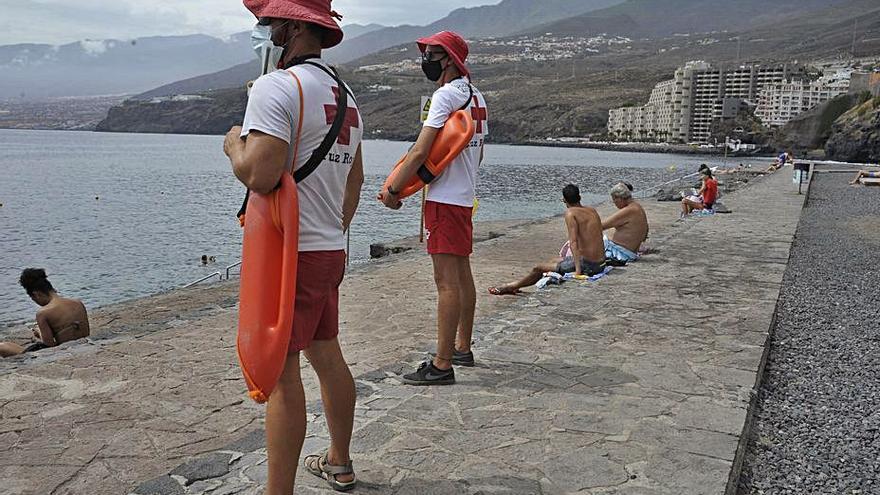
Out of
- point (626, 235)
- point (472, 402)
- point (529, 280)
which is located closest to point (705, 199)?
point (626, 235)

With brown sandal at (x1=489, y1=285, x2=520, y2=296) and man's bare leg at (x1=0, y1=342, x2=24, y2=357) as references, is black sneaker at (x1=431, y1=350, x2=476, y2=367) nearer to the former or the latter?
brown sandal at (x1=489, y1=285, x2=520, y2=296)

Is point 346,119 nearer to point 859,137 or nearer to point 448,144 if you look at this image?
point 448,144

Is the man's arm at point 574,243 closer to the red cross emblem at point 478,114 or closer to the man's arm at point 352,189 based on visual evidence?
the red cross emblem at point 478,114

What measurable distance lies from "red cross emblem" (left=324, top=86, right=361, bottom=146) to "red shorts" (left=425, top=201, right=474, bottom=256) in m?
1.50

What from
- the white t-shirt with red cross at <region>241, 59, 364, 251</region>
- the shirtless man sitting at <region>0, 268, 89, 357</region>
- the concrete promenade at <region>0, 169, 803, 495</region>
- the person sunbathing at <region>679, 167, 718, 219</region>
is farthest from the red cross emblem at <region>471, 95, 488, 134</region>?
the person sunbathing at <region>679, 167, 718, 219</region>

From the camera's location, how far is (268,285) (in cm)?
246

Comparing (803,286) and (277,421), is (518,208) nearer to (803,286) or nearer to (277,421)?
(803,286)

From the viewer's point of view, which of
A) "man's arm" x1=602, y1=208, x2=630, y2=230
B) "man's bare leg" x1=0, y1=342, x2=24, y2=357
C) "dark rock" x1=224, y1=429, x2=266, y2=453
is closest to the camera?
"dark rock" x1=224, y1=429, x2=266, y2=453

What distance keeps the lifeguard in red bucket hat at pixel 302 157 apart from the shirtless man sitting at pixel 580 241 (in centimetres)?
575

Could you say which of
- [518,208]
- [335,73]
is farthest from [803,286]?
[518,208]

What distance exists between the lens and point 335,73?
2.71 m

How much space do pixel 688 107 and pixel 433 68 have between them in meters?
148

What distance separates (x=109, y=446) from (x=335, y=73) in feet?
8.35

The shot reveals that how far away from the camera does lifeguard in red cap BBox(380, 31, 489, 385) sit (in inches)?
163
